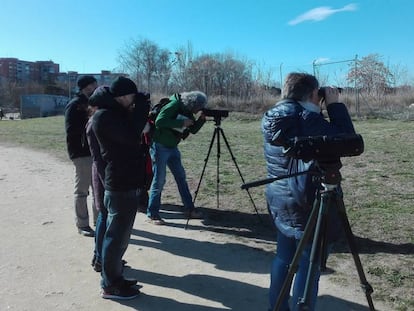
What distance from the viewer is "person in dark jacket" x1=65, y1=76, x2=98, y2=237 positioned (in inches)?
207

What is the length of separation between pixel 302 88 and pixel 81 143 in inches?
128

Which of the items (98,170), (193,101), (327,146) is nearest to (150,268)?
(98,170)

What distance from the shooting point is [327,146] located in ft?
7.95

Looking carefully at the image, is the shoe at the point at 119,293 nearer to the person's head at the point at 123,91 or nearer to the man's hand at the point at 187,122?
the person's head at the point at 123,91

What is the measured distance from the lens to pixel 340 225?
112 inches

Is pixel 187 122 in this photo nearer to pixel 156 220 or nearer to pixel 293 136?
pixel 156 220

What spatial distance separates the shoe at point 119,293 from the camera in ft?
12.9

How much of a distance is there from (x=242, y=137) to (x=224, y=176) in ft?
24.9

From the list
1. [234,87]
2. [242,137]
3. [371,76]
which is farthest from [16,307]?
[234,87]

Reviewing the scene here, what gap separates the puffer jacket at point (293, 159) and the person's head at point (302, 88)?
0.23ft

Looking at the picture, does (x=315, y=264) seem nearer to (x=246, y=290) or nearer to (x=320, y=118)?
(x=320, y=118)

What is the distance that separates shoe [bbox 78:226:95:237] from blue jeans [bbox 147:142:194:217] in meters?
0.91

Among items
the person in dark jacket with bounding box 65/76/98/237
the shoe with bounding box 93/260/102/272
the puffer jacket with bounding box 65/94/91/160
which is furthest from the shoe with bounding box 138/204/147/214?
the shoe with bounding box 93/260/102/272

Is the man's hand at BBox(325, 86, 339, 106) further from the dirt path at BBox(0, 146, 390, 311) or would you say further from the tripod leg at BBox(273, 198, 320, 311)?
the dirt path at BBox(0, 146, 390, 311)
